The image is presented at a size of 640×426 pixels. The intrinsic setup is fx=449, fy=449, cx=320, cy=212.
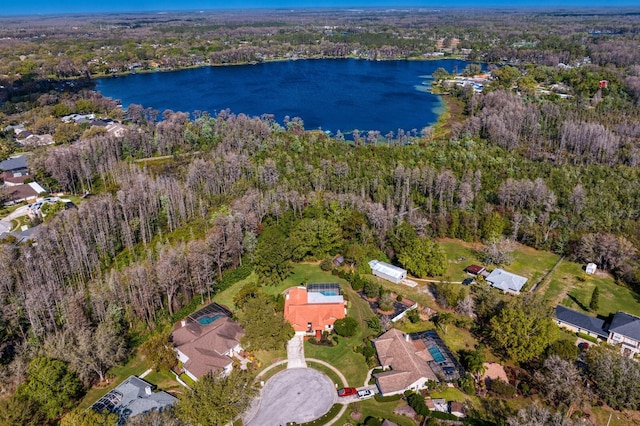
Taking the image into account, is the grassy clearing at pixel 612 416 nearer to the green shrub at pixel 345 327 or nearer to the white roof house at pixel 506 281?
the white roof house at pixel 506 281

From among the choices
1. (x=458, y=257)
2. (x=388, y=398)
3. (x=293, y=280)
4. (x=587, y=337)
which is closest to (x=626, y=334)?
(x=587, y=337)

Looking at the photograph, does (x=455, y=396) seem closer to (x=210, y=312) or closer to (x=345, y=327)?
(x=345, y=327)

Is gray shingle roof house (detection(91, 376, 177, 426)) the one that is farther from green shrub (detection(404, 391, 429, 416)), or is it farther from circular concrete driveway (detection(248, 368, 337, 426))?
green shrub (detection(404, 391, 429, 416))

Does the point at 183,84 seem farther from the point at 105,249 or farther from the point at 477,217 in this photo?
the point at 477,217

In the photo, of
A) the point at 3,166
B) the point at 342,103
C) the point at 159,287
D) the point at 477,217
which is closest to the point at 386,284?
the point at 477,217

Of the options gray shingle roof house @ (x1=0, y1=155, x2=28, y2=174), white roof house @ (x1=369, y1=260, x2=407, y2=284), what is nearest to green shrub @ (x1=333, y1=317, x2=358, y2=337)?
white roof house @ (x1=369, y1=260, x2=407, y2=284)
